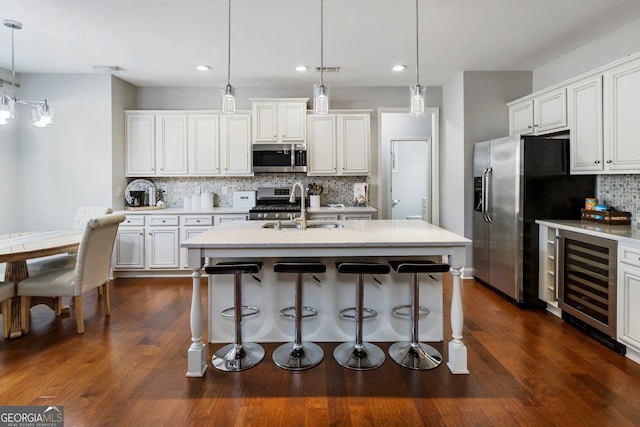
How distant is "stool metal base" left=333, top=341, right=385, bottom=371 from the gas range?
238 centimetres

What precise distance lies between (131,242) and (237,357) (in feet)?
9.80

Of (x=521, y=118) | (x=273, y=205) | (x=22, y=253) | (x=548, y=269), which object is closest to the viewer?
(x=22, y=253)

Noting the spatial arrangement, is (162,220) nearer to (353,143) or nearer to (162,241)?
(162,241)

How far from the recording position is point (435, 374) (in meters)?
2.33

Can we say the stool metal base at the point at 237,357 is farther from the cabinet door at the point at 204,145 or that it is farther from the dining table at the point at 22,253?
the cabinet door at the point at 204,145

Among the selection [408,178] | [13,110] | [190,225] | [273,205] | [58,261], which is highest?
[13,110]

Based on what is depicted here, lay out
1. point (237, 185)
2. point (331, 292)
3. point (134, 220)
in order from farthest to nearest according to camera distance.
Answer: point (237, 185) < point (134, 220) < point (331, 292)

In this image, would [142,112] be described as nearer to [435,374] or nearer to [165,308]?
[165,308]

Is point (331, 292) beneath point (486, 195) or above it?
beneath

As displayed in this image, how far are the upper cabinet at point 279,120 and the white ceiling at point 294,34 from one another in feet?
1.18

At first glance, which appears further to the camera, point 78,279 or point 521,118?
point 521,118

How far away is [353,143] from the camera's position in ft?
16.4

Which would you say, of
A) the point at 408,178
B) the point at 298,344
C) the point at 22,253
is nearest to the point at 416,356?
the point at 298,344

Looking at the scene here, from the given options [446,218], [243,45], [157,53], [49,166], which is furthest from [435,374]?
[49,166]
